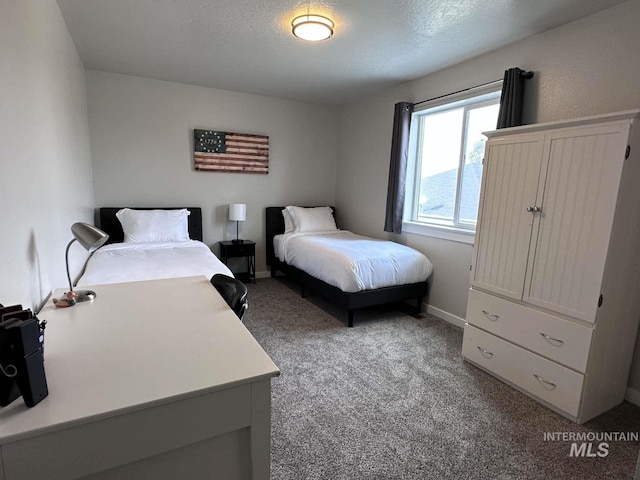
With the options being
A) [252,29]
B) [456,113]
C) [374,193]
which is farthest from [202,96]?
[456,113]

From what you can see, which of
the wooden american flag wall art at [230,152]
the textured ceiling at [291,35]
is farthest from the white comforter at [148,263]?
the textured ceiling at [291,35]

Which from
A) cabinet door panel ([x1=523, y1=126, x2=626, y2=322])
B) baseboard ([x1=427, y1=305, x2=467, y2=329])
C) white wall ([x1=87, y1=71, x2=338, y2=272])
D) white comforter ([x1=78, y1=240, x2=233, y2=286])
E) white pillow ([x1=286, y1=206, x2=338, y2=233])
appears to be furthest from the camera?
white pillow ([x1=286, y1=206, x2=338, y2=233])

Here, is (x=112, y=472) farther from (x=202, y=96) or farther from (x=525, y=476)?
(x=202, y=96)

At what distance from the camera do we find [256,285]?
4.28m

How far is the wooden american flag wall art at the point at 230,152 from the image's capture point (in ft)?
13.2

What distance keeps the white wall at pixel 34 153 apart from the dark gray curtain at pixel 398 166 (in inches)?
114

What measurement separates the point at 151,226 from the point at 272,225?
155 cm

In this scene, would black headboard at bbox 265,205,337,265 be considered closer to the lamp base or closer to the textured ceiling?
the textured ceiling

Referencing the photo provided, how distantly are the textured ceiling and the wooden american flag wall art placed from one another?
676 mm

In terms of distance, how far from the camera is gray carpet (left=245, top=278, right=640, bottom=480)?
1.52 meters

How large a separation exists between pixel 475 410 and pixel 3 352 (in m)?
2.15

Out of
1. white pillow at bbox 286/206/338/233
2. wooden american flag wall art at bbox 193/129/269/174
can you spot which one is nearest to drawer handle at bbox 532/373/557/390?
white pillow at bbox 286/206/338/233

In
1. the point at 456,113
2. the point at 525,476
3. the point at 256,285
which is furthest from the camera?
the point at 256,285

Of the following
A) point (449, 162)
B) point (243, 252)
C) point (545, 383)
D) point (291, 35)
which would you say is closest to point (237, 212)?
point (243, 252)
